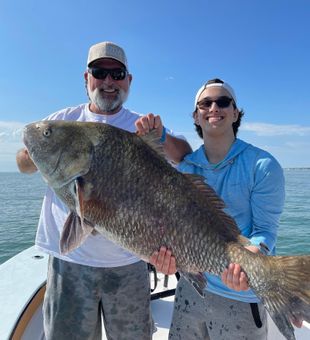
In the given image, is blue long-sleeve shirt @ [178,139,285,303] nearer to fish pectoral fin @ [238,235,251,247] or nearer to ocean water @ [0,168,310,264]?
fish pectoral fin @ [238,235,251,247]

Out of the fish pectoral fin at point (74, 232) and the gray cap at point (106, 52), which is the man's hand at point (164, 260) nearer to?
the fish pectoral fin at point (74, 232)

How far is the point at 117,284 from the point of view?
117 inches

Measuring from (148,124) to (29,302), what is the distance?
275 cm

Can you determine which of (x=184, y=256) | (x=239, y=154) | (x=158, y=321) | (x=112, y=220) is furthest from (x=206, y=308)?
(x=158, y=321)

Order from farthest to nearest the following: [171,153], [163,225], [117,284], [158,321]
A: [158,321]
[171,153]
[117,284]
[163,225]

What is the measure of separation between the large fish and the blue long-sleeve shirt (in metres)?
0.31

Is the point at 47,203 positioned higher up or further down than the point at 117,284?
higher up

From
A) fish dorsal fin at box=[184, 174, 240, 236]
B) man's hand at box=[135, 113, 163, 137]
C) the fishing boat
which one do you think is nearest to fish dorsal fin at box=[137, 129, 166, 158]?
man's hand at box=[135, 113, 163, 137]

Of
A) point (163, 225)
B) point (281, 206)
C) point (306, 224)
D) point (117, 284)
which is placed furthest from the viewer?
point (306, 224)

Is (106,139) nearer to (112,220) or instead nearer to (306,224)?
(112,220)

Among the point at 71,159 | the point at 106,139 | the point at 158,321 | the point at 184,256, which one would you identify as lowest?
the point at 158,321

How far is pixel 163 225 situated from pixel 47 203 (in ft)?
4.14

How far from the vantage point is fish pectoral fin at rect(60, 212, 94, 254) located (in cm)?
244

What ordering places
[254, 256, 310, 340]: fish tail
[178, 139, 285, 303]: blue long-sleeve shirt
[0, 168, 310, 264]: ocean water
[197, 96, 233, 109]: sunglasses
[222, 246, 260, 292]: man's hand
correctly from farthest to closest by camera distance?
1. [0, 168, 310, 264]: ocean water
2. [197, 96, 233, 109]: sunglasses
3. [178, 139, 285, 303]: blue long-sleeve shirt
4. [222, 246, 260, 292]: man's hand
5. [254, 256, 310, 340]: fish tail
